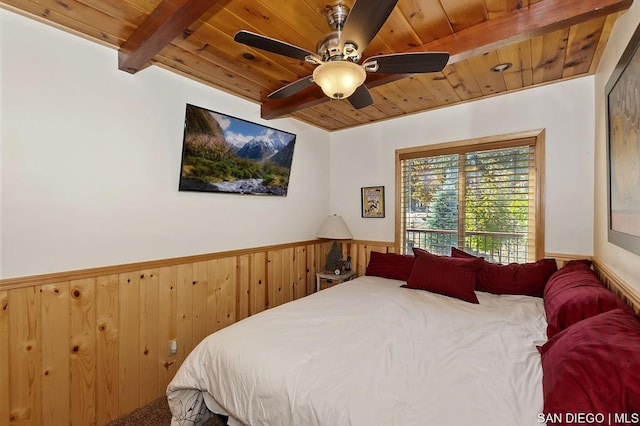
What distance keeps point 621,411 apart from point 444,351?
0.68 m

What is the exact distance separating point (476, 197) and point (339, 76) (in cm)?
213

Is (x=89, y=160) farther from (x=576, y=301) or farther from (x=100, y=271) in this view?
(x=576, y=301)

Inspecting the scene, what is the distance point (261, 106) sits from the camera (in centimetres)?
285

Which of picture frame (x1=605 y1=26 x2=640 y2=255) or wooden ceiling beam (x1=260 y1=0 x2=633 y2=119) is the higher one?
wooden ceiling beam (x1=260 y1=0 x2=633 y2=119)

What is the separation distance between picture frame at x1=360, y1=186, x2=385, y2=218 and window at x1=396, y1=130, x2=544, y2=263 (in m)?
0.20

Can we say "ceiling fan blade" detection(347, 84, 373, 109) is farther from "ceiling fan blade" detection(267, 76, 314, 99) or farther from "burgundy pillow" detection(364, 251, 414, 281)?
"burgundy pillow" detection(364, 251, 414, 281)

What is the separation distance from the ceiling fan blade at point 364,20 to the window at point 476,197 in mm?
1989

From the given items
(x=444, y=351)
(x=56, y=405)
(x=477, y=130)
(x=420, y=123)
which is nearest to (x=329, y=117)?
(x=420, y=123)

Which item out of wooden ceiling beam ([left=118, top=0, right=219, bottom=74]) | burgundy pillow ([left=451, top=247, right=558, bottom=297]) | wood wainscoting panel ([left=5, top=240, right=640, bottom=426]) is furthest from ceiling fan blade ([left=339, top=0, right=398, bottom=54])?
burgundy pillow ([left=451, top=247, right=558, bottom=297])

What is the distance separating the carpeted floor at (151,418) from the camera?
1814 millimetres

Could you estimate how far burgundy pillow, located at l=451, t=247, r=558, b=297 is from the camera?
2.28 metres

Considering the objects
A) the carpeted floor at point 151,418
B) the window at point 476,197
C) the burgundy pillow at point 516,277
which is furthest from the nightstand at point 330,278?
the carpeted floor at point 151,418

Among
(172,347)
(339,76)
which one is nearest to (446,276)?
(339,76)

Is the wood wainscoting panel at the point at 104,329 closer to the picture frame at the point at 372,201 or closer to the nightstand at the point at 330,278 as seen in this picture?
the nightstand at the point at 330,278
